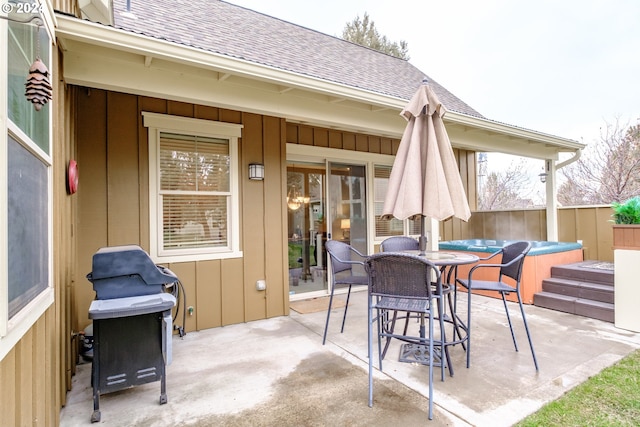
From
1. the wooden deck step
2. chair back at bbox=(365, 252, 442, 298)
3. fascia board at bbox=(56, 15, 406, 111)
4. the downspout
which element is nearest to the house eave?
fascia board at bbox=(56, 15, 406, 111)

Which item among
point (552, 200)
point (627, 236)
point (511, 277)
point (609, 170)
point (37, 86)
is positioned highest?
point (609, 170)

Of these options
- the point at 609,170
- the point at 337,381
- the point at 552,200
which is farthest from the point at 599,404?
the point at 609,170

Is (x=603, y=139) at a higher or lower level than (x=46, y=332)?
higher

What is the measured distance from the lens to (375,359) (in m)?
2.95

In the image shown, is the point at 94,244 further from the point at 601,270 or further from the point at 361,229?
the point at 601,270

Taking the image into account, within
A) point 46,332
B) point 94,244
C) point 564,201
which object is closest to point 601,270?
point 46,332

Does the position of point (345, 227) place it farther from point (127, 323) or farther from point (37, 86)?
point (37, 86)

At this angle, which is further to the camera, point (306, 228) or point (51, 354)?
point (306, 228)

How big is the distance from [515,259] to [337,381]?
5.96 ft

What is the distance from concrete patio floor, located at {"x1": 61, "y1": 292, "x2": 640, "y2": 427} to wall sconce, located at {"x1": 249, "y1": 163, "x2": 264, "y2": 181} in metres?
1.89

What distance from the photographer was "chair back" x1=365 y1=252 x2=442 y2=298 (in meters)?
2.33

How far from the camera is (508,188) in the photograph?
1647cm

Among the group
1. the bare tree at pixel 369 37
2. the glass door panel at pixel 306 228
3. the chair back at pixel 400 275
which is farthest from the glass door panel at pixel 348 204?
the bare tree at pixel 369 37

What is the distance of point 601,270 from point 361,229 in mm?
3458
